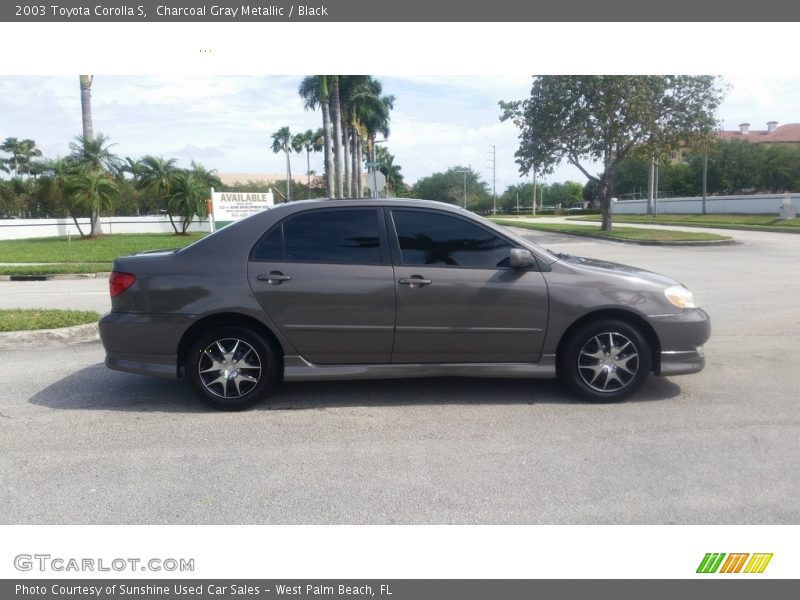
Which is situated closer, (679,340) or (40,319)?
(679,340)

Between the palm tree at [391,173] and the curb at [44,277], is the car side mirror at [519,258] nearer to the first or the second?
the curb at [44,277]

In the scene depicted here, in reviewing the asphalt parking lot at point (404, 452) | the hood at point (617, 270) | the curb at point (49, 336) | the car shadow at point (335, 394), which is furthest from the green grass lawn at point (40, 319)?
the hood at point (617, 270)

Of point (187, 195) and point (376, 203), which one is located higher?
point (187, 195)

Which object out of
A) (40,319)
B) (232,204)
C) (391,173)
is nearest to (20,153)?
(391,173)

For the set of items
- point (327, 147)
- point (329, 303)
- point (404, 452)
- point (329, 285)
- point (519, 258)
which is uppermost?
point (327, 147)

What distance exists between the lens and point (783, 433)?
4.55 meters

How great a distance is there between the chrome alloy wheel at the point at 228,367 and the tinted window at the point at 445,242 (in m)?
1.47

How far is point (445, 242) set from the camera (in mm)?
5254

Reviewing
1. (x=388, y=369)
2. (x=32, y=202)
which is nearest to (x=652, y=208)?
(x=32, y=202)

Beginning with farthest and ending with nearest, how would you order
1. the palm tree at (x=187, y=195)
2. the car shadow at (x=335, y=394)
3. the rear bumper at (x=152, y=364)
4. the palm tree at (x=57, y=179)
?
the palm tree at (x=187, y=195) < the palm tree at (x=57, y=179) < the car shadow at (x=335, y=394) < the rear bumper at (x=152, y=364)

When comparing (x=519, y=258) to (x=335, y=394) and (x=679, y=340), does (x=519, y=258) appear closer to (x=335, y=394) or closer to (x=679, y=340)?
(x=679, y=340)

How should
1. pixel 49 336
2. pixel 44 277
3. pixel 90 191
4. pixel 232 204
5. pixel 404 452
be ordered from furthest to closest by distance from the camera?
pixel 90 191, pixel 232 204, pixel 44 277, pixel 49 336, pixel 404 452

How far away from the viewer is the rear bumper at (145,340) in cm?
511

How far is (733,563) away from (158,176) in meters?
42.7
